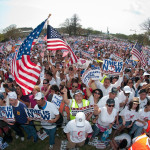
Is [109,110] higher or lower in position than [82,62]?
lower

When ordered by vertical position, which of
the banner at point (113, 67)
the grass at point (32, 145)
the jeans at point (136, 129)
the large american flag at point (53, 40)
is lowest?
the grass at point (32, 145)

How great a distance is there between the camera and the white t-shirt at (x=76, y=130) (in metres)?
3.30

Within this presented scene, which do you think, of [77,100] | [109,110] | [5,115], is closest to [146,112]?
[109,110]

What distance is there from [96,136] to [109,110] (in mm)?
1446

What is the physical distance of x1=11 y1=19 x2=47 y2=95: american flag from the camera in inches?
163

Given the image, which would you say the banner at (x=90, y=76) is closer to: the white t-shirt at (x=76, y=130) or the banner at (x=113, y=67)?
the banner at (x=113, y=67)

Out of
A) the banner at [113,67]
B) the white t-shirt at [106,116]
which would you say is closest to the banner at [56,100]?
the white t-shirt at [106,116]

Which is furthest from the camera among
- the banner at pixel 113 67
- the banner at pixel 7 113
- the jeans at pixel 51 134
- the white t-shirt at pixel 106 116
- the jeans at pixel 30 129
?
the banner at pixel 113 67

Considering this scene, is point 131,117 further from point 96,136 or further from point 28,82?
point 28,82

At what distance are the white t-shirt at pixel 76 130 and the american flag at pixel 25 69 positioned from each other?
170 centimetres

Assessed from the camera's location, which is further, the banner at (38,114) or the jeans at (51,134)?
the jeans at (51,134)

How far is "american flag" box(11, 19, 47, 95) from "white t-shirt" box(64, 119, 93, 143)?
1.70 m

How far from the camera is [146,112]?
396 centimetres

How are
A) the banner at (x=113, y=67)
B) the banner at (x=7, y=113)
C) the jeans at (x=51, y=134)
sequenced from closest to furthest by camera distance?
1. the banner at (x=7, y=113)
2. the jeans at (x=51, y=134)
3. the banner at (x=113, y=67)
